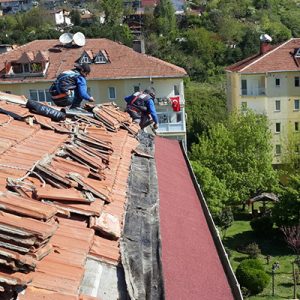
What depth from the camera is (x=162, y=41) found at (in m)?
74.1

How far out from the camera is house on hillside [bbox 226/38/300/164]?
4044 cm

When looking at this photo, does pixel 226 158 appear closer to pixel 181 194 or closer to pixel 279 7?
pixel 181 194

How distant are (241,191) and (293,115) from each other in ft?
41.5

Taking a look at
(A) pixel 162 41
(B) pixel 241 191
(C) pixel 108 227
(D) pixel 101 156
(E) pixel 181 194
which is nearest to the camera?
(C) pixel 108 227

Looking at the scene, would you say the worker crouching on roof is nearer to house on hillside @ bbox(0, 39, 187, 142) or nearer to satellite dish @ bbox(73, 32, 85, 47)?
house on hillside @ bbox(0, 39, 187, 142)

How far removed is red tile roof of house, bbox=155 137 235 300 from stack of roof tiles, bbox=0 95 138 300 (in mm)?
630

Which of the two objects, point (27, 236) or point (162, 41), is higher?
point (162, 41)

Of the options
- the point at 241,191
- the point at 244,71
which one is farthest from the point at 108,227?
the point at 244,71

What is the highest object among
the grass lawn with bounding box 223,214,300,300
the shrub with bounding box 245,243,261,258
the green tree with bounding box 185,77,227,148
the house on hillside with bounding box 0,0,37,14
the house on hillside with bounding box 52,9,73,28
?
the house on hillside with bounding box 0,0,37,14

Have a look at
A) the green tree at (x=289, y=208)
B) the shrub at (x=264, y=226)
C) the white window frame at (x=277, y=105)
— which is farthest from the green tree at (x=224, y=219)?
the white window frame at (x=277, y=105)

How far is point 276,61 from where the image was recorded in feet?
133

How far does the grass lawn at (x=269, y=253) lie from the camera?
67.3ft

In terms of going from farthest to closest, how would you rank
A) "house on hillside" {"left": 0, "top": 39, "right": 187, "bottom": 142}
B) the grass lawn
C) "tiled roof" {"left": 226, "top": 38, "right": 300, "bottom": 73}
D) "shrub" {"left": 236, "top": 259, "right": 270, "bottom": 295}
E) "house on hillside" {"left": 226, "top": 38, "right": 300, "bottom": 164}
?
"house on hillside" {"left": 226, "top": 38, "right": 300, "bottom": 164}
"tiled roof" {"left": 226, "top": 38, "right": 300, "bottom": 73}
"house on hillside" {"left": 0, "top": 39, "right": 187, "bottom": 142}
the grass lawn
"shrub" {"left": 236, "top": 259, "right": 270, "bottom": 295}

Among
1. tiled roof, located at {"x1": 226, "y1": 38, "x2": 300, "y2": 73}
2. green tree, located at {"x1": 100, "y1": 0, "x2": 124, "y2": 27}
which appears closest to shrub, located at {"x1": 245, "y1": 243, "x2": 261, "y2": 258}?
tiled roof, located at {"x1": 226, "y1": 38, "x2": 300, "y2": 73}
